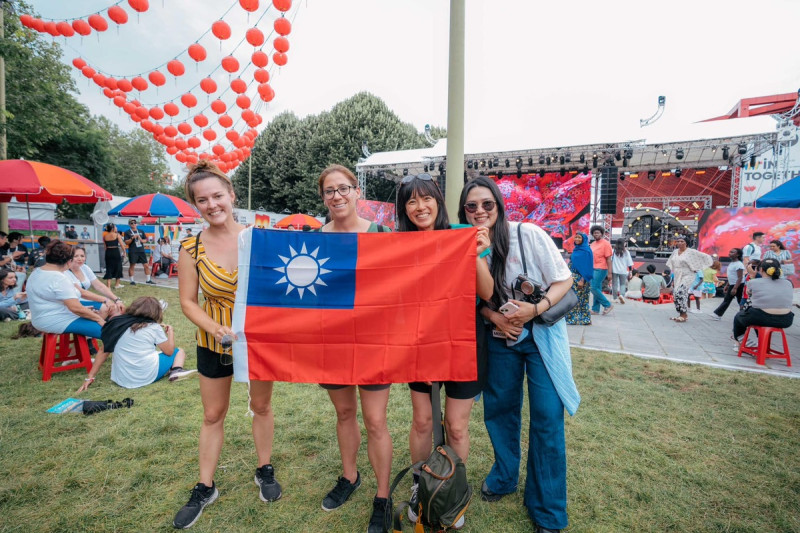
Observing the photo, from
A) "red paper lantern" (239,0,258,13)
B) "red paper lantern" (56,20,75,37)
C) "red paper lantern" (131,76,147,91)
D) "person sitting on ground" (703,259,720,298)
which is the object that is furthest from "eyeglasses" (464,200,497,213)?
"person sitting on ground" (703,259,720,298)

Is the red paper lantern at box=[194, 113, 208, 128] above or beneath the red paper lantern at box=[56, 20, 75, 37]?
beneath

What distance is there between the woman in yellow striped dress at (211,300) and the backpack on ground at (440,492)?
3.54ft

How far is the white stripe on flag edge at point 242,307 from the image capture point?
87.1 inches

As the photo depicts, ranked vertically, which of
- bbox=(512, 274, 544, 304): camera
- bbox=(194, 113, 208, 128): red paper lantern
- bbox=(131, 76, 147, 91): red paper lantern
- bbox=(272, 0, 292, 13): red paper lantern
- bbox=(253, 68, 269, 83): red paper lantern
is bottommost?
bbox=(512, 274, 544, 304): camera

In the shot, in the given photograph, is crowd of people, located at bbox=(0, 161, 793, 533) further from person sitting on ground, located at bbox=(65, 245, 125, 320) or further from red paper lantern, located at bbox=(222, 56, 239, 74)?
red paper lantern, located at bbox=(222, 56, 239, 74)

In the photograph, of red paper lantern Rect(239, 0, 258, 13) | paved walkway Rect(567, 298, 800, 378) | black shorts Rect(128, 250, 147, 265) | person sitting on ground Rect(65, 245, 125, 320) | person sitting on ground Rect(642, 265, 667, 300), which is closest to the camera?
person sitting on ground Rect(65, 245, 125, 320)

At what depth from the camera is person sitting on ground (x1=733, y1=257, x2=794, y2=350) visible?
5.23 metres

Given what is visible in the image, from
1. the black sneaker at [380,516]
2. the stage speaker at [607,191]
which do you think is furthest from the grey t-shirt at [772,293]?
the stage speaker at [607,191]

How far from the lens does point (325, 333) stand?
228 centimetres

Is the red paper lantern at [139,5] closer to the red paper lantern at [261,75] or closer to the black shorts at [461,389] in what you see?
the red paper lantern at [261,75]

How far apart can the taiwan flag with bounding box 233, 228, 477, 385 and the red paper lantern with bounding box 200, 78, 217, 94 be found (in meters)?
7.64

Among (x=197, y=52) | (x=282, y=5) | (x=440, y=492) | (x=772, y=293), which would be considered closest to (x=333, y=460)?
(x=440, y=492)

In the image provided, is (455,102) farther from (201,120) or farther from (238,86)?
(201,120)

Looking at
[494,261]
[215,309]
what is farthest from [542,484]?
[215,309]
